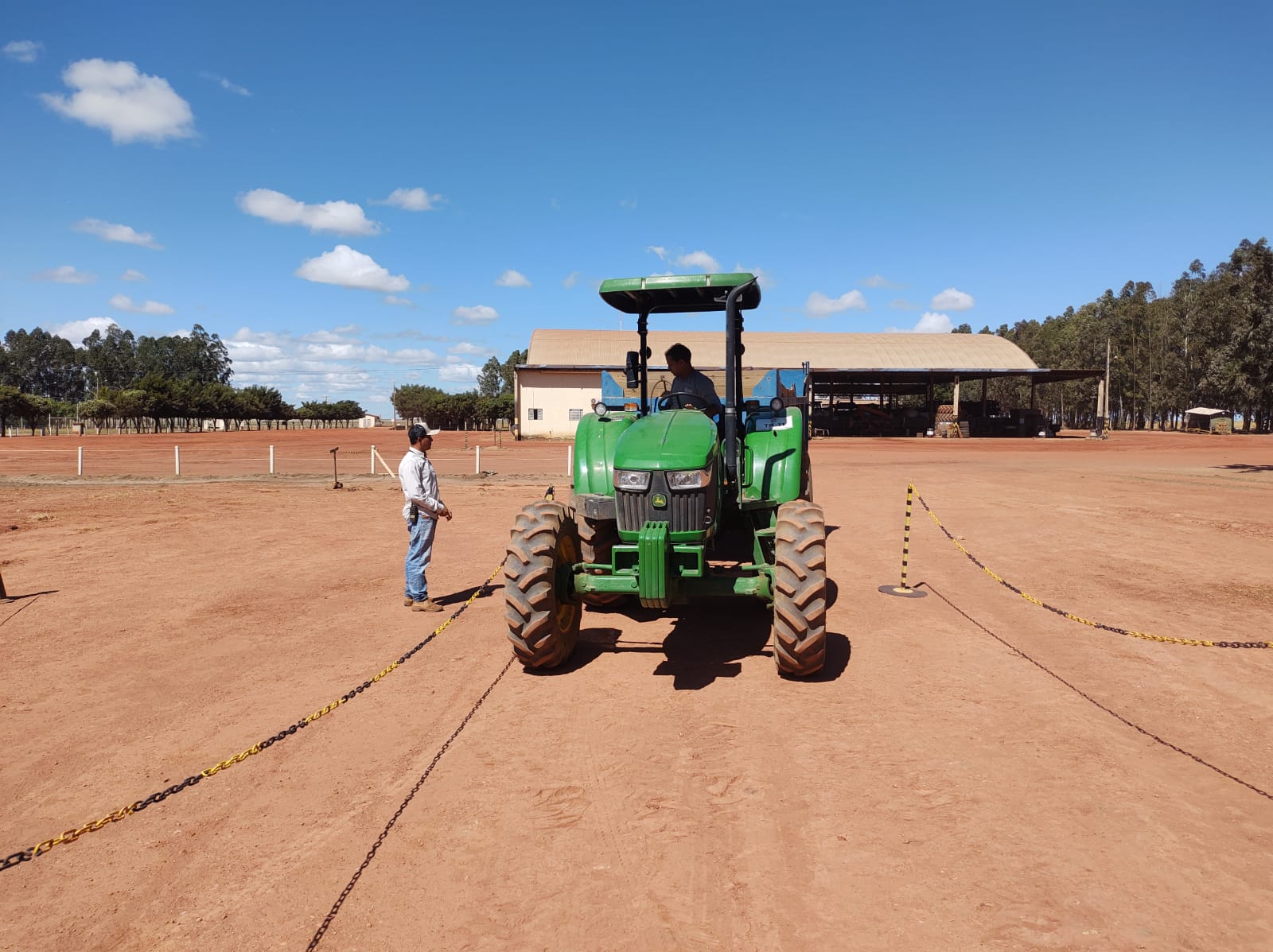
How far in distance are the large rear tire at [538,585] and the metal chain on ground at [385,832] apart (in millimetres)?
461

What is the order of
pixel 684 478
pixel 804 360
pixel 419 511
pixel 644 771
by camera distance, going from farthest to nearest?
pixel 804 360, pixel 419 511, pixel 684 478, pixel 644 771

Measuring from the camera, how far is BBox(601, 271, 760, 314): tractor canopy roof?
614 centimetres

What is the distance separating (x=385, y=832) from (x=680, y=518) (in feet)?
8.62

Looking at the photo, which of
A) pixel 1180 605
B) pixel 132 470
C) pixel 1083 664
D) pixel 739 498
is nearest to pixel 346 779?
pixel 739 498

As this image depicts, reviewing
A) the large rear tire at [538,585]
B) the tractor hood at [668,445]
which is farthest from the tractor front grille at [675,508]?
the large rear tire at [538,585]

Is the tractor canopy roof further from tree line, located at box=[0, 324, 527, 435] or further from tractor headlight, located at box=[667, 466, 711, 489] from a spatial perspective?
tree line, located at box=[0, 324, 527, 435]

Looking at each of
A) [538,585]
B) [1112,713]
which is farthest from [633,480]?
[1112,713]

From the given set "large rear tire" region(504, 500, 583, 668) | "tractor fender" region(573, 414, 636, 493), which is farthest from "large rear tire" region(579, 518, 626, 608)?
"large rear tire" region(504, 500, 583, 668)

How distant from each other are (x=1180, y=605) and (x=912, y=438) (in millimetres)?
42362

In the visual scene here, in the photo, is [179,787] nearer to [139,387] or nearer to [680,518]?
[680,518]

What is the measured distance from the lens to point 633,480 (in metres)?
5.21

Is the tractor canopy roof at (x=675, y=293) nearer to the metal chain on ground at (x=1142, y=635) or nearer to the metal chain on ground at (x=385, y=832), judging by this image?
the metal chain on ground at (x=385, y=832)

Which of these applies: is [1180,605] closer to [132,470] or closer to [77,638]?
[77,638]

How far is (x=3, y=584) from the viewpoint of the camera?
28.1ft
